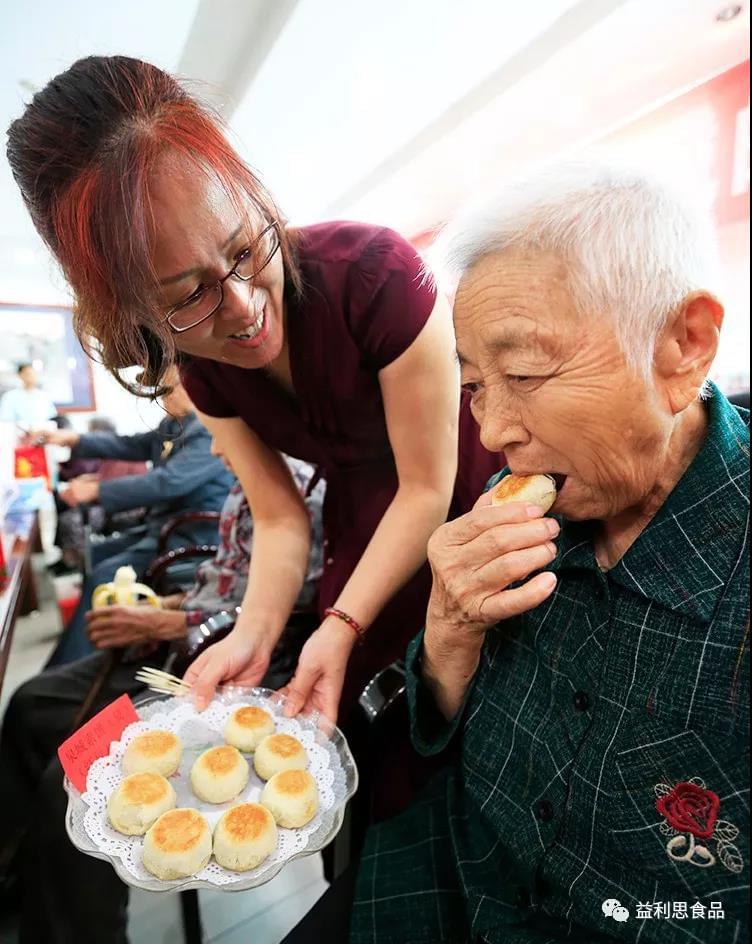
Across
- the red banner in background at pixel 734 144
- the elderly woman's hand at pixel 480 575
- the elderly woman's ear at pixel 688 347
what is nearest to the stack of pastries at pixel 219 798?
the elderly woman's hand at pixel 480 575

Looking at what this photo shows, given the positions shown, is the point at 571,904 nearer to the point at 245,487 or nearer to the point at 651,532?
the point at 651,532

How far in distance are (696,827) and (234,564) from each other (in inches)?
66.7

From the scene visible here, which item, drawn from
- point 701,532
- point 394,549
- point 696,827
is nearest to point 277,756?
point 394,549

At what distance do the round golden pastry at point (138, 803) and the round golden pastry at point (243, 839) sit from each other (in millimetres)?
104

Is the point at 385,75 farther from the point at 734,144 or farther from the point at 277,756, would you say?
the point at 277,756

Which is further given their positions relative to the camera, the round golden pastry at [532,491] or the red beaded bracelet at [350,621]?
the red beaded bracelet at [350,621]

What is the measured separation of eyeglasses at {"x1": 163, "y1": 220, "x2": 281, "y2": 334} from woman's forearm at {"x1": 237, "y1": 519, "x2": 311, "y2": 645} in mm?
Result: 781

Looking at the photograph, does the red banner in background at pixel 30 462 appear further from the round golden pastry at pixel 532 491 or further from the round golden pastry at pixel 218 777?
the round golden pastry at pixel 532 491

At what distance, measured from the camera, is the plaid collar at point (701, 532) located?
2.35ft

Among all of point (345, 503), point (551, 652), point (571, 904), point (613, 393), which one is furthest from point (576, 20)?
point (571, 904)

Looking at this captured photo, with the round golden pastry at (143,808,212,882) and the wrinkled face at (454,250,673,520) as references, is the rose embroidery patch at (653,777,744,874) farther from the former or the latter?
the round golden pastry at (143,808,212,882)

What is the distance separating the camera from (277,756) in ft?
3.46

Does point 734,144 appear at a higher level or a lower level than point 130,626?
higher

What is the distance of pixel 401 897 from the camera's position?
980mm
